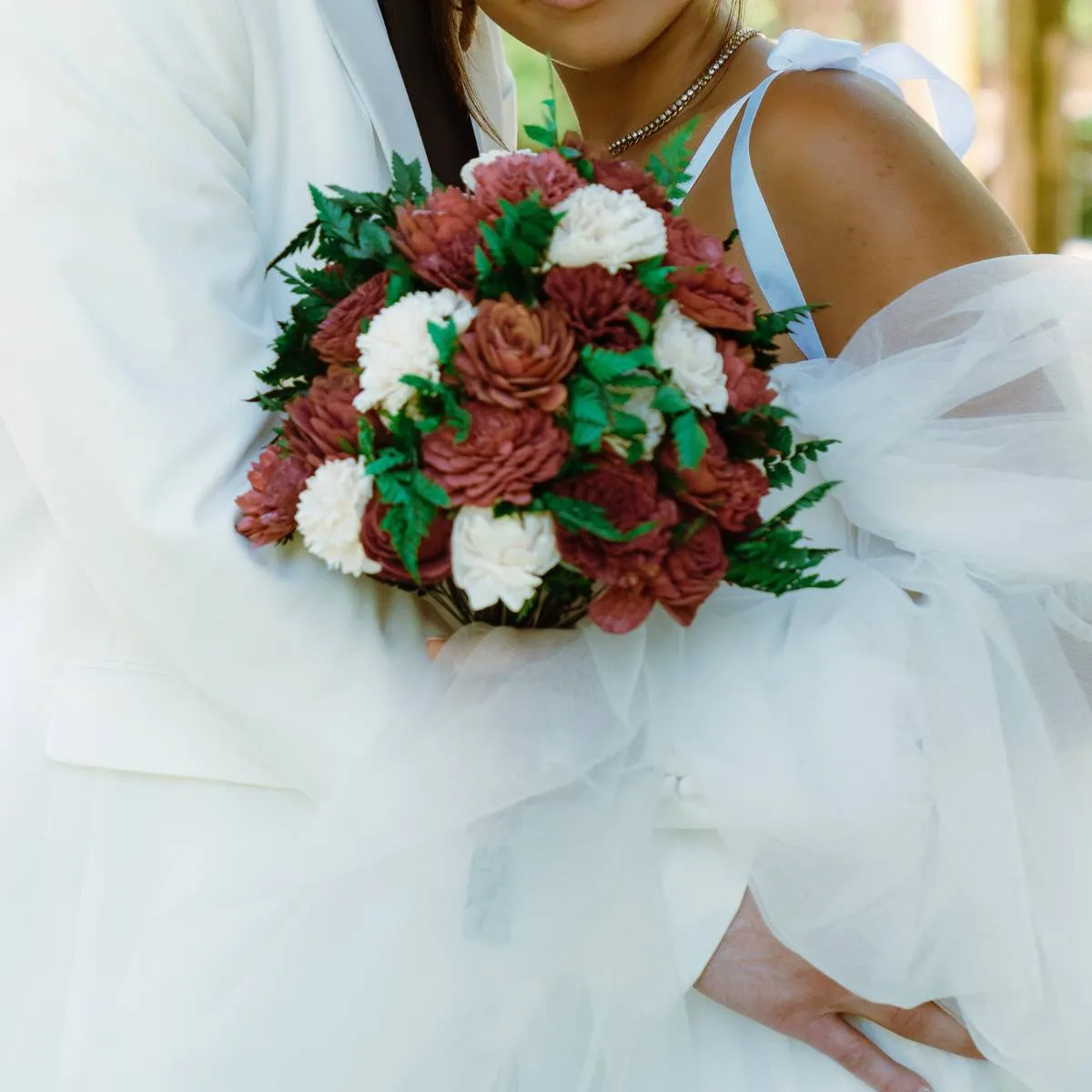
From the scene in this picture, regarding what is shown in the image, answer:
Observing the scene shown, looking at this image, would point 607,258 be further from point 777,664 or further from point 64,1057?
point 64,1057

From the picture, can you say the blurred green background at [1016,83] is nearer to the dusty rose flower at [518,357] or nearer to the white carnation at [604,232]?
the white carnation at [604,232]

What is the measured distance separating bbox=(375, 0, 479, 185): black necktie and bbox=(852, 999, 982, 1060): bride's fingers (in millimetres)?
1643

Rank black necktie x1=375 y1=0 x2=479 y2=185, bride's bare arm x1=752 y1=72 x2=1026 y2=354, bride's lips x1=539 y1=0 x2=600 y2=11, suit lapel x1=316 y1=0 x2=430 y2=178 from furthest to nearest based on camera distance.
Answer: black necktie x1=375 y1=0 x2=479 y2=185 < bride's lips x1=539 y1=0 x2=600 y2=11 < suit lapel x1=316 y1=0 x2=430 y2=178 < bride's bare arm x1=752 y1=72 x2=1026 y2=354

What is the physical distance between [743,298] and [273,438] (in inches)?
23.9

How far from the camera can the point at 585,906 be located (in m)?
1.45

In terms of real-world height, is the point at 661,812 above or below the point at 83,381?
below

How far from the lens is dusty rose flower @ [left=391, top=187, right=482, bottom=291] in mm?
1401

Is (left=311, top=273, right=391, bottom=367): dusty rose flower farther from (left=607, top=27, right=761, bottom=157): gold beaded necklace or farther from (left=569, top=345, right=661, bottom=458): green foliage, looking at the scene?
(left=607, top=27, right=761, bottom=157): gold beaded necklace

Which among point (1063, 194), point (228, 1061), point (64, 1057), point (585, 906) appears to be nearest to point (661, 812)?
point (585, 906)

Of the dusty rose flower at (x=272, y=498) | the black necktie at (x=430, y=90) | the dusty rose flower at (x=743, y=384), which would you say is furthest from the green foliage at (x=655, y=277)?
the black necktie at (x=430, y=90)

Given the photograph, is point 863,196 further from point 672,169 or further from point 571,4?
point 571,4

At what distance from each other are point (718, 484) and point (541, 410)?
21 centimetres

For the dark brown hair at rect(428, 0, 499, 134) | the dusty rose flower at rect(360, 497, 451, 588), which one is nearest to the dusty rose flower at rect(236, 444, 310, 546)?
the dusty rose flower at rect(360, 497, 451, 588)

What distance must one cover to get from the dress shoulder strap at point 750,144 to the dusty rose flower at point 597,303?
0.52 meters
